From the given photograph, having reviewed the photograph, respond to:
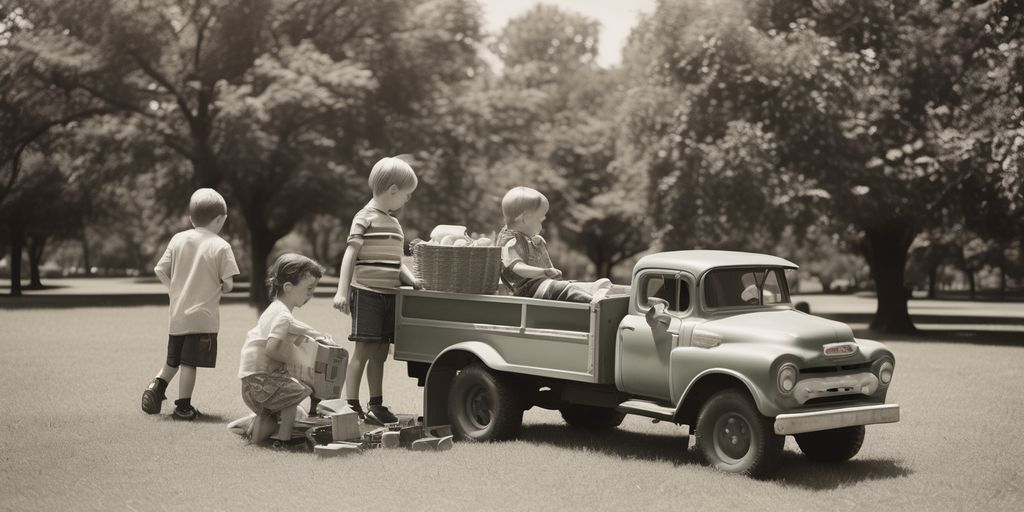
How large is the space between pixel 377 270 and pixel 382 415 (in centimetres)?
115

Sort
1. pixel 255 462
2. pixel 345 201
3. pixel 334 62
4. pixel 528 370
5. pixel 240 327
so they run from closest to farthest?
pixel 255 462, pixel 528 370, pixel 240 327, pixel 334 62, pixel 345 201

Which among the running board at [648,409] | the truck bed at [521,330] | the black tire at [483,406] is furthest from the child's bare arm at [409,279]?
the running board at [648,409]

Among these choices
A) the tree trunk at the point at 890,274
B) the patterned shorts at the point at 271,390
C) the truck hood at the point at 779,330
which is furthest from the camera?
the tree trunk at the point at 890,274

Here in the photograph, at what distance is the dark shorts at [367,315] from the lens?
8727 millimetres

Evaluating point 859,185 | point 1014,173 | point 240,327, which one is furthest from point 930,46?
point 240,327

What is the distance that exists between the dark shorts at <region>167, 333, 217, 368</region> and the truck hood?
4.31 meters

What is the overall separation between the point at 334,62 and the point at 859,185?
51.6 ft

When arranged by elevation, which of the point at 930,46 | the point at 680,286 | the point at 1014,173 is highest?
the point at 930,46

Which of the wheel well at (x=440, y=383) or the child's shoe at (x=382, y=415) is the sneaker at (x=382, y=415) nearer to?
the child's shoe at (x=382, y=415)

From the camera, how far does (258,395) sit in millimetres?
7852

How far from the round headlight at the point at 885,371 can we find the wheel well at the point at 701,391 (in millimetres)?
1031

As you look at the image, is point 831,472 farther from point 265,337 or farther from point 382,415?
point 265,337

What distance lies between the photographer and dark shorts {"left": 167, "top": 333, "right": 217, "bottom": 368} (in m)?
9.22

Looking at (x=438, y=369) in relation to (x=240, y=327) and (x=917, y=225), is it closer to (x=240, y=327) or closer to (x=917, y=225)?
(x=240, y=327)
